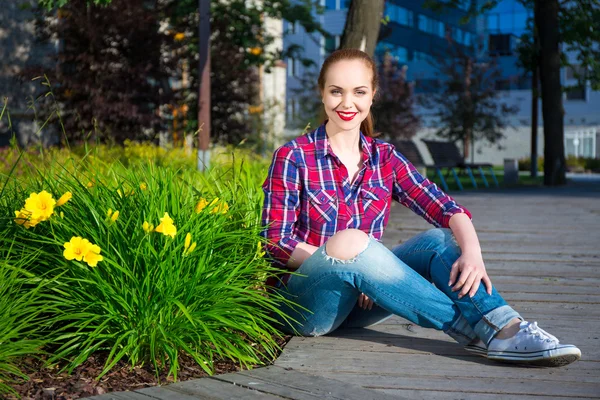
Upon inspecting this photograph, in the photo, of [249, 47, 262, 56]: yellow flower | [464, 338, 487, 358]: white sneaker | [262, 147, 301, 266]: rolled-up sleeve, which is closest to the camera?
[464, 338, 487, 358]: white sneaker

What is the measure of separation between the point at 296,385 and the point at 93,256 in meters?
0.87

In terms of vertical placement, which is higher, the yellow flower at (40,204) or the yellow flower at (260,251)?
the yellow flower at (40,204)

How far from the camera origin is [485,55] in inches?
1185

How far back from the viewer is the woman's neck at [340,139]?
152 inches

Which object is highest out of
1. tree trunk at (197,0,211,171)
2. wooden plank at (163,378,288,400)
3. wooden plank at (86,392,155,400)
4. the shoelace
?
tree trunk at (197,0,211,171)

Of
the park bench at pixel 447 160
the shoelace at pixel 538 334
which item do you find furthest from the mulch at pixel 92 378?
the park bench at pixel 447 160

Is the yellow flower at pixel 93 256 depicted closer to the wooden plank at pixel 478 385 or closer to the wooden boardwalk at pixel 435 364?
the wooden boardwalk at pixel 435 364

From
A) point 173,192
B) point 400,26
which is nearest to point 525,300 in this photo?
point 173,192

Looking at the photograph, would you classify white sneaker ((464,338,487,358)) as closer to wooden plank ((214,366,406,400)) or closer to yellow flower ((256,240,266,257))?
wooden plank ((214,366,406,400))

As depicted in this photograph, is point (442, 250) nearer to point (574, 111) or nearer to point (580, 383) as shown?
point (580, 383)

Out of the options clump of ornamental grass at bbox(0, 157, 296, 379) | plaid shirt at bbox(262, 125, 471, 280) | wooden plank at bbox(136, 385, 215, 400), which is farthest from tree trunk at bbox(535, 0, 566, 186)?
wooden plank at bbox(136, 385, 215, 400)

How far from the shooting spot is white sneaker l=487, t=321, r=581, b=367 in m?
3.31

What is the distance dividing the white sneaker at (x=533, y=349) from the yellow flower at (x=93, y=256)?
160cm

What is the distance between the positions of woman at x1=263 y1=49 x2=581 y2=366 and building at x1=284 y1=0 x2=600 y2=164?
2263cm
